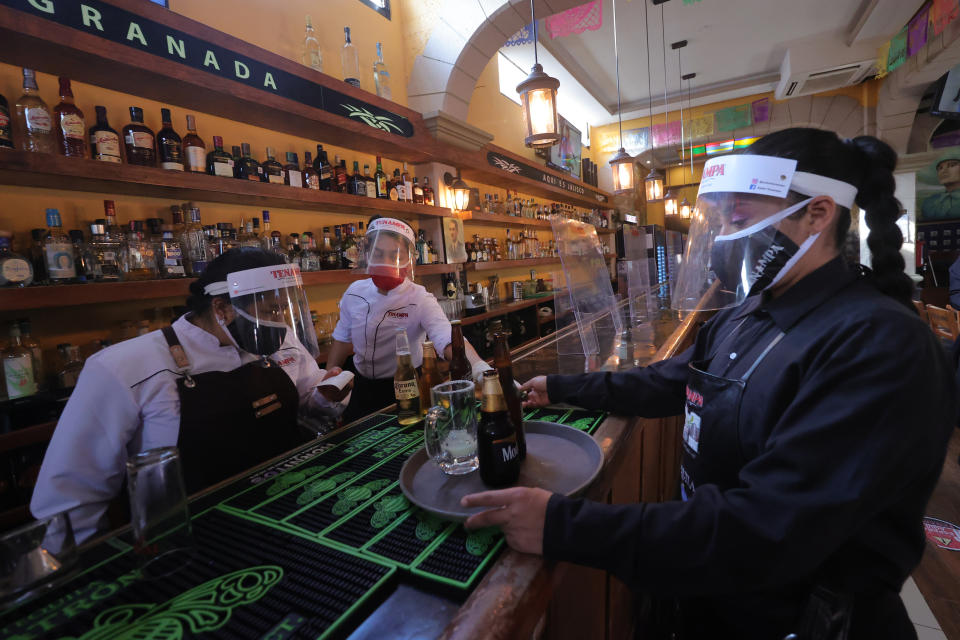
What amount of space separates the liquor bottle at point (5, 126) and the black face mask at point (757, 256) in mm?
2533

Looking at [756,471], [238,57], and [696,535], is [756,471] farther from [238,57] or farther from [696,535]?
[238,57]

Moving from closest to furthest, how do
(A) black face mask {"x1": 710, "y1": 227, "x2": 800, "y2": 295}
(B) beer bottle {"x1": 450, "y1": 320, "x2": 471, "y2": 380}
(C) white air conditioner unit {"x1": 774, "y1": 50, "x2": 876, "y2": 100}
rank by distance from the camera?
(A) black face mask {"x1": 710, "y1": 227, "x2": 800, "y2": 295} → (B) beer bottle {"x1": 450, "y1": 320, "x2": 471, "y2": 380} → (C) white air conditioner unit {"x1": 774, "y1": 50, "x2": 876, "y2": 100}

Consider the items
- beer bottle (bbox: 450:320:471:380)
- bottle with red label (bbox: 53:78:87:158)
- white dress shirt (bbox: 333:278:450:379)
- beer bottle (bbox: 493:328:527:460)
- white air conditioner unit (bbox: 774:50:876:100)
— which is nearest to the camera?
beer bottle (bbox: 493:328:527:460)

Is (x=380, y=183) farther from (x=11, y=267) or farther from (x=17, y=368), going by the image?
(x=17, y=368)

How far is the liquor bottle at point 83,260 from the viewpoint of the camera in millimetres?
1892

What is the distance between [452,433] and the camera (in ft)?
3.60

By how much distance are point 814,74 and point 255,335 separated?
7.74 metres

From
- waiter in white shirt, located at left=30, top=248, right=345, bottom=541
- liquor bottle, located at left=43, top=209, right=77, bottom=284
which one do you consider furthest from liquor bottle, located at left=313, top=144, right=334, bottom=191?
waiter in white shirt, located at left=30, top=248, right=345, bottom=541

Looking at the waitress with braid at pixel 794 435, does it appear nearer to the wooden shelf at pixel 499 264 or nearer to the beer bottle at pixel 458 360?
the beer bottle at pixel 458 360

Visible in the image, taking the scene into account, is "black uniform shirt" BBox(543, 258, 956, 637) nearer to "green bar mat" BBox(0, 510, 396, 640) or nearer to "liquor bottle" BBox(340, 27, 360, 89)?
"green bar mat" BBox(0, 510, 396, 640)

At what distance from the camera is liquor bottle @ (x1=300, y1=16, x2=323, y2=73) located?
314 cm

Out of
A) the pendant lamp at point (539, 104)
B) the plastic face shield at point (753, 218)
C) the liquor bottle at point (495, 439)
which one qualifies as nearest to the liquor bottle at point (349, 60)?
the pendant lamp at point (539, 104)

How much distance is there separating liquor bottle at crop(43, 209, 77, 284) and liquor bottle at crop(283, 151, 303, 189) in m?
1.14

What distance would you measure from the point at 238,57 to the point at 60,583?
2504 millimetres
